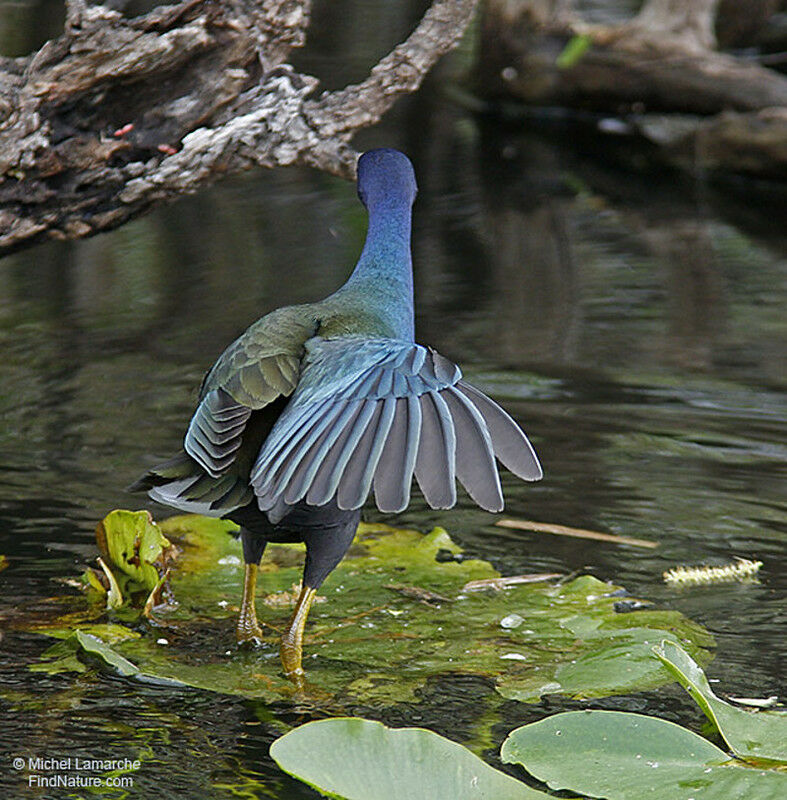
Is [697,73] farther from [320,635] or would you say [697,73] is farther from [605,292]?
[320,635]

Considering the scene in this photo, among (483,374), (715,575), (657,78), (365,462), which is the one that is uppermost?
(365,462)

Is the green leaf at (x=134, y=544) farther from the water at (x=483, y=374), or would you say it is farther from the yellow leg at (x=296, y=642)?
the yellow leg at (x=296, y=642)

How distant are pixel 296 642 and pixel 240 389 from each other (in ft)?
1.91

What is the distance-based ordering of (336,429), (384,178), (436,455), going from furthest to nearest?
(384,178)
(336,429)
(436,455)

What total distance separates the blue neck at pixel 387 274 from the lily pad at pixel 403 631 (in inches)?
25.3

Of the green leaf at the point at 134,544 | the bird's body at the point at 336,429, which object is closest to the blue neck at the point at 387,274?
the bird's body at the point at 336,429

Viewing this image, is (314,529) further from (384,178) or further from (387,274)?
(384,178)

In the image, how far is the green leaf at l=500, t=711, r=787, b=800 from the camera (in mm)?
2277

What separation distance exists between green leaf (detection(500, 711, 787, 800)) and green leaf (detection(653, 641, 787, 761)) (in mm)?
47

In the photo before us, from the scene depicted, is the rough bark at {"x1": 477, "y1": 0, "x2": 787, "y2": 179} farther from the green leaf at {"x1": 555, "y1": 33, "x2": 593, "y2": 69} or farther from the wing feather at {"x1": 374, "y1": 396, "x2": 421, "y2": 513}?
the wing feather at {"x1": 374, "y1": 396, "x2": 421, "y2": 513}

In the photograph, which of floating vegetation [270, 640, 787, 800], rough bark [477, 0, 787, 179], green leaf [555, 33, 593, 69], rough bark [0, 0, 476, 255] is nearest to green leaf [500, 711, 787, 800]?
floating vegetation [270, 640, 787, 800]

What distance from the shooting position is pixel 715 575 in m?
3.55

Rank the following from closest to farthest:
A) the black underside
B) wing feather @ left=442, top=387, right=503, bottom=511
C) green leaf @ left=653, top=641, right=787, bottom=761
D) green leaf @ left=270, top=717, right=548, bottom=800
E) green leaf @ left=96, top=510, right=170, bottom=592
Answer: green leaf @ left=270, top=717, right=548, bottom=800 < green leaf @ left=653, top=641, right=787, bottom=761 < wing feather @ left=442, top=387, right=503, bottom=511 < the black underside < green leaf @ left=96, top=510, right=170, bottom=592
